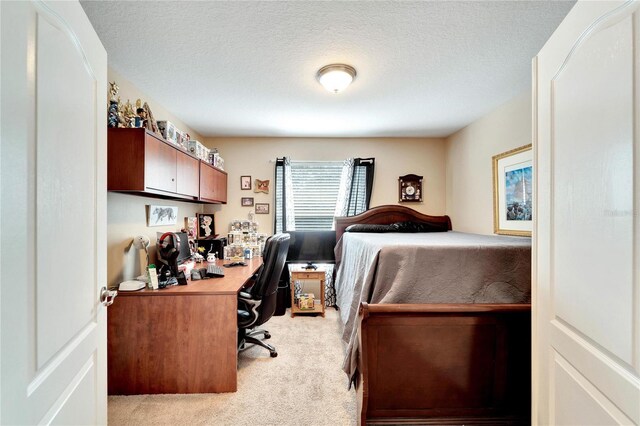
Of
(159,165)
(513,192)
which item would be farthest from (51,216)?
(513,192)

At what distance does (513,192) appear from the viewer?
2.61 m

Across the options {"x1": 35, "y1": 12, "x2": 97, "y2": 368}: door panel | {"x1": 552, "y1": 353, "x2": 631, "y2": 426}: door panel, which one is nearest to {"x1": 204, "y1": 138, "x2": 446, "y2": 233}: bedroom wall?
{"x1": 35, "y1": 12, "x2": 97, "y2": 368}: door panel

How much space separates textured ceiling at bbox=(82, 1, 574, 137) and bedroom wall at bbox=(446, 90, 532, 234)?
19 centimetres

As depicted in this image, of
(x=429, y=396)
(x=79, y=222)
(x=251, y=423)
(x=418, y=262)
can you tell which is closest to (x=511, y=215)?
(x=418, y=262)

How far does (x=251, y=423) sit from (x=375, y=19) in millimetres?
Result: 2555

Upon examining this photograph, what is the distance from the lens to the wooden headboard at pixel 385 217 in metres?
3.76

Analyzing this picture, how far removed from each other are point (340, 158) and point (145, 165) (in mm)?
2597

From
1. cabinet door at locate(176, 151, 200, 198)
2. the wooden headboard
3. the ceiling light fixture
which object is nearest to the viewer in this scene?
the ceiling light fixture

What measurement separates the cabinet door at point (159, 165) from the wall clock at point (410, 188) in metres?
2.93

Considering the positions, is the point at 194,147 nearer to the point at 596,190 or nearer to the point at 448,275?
the point at 448,275

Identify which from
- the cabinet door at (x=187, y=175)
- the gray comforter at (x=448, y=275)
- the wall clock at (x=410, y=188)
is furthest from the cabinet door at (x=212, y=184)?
the wall clock at (x=410, y=188)

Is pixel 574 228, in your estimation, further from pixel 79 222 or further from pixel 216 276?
pixel 216 276

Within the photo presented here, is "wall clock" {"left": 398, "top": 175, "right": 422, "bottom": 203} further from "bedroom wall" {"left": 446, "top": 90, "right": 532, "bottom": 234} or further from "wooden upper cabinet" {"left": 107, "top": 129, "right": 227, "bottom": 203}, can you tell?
"wooden upper cabinet" {"left": 107, "top": 129, "right": 227, "bottom": 203}

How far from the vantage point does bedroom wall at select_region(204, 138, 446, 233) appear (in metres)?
3.88
